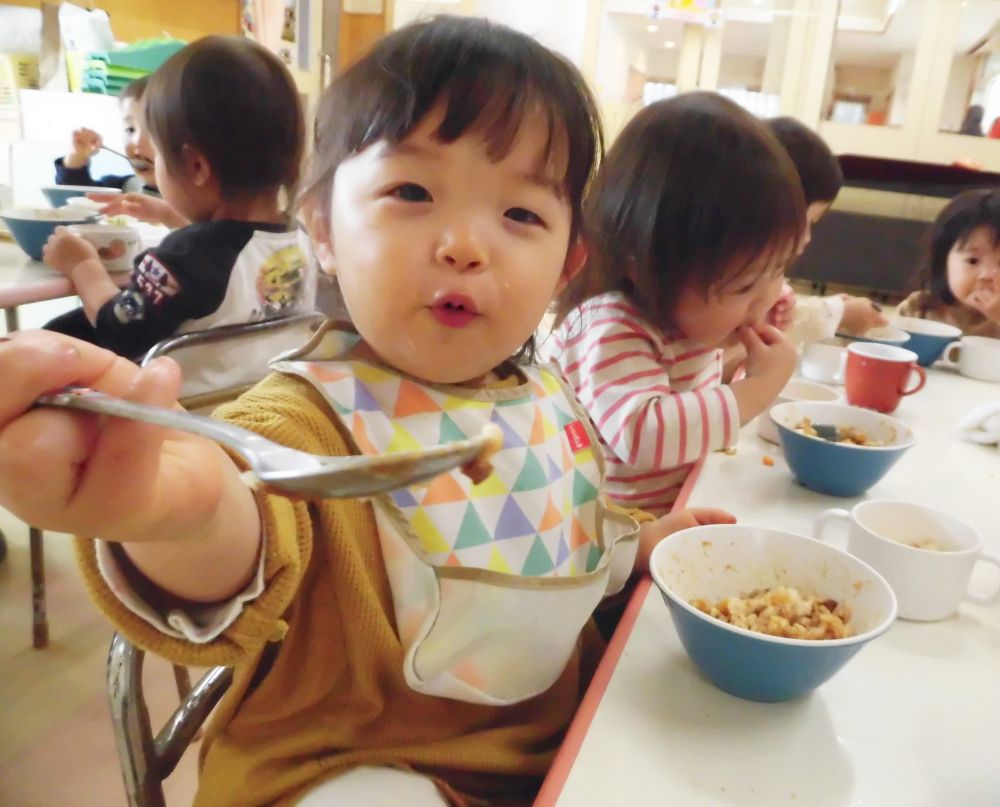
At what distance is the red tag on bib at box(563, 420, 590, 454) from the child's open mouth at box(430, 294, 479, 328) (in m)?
0.22

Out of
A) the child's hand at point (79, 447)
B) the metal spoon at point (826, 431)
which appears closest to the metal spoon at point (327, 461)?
the child's hand at point (79, 447)

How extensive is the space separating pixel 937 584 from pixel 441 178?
0.47m

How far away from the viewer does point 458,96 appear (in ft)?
1.95

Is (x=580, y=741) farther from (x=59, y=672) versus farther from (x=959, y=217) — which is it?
(x=959, y=217)

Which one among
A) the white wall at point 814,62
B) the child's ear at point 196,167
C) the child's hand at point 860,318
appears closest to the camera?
the child's ear at point 196,167

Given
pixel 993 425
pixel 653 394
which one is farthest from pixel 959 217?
pixel 653 394

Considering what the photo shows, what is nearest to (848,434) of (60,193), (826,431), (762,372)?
(826,431)

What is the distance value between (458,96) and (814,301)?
1194 millimetres

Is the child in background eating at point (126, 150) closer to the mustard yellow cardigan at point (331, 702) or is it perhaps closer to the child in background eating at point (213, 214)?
the child in background eating at point (213, 214)

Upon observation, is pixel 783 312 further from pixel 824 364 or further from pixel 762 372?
pixel 762 372

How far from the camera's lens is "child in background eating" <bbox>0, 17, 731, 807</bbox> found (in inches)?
21.6

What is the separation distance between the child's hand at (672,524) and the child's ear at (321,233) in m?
0.38

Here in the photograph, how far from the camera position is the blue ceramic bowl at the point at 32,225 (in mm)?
1333

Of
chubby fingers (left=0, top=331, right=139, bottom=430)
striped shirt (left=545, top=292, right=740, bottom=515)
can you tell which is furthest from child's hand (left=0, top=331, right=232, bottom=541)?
striped shirt (left=545, top=292, right=740, bottom=515)
